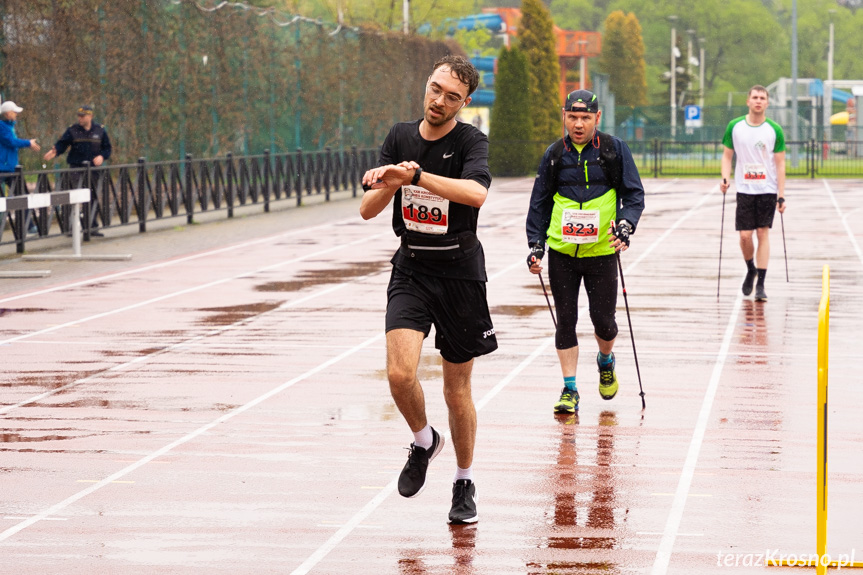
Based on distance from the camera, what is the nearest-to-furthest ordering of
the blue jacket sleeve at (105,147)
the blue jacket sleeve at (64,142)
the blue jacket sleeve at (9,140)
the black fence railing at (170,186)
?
1. the blue jacket sleeve at (9,140)
2. the black fence railing at (170,186)
3. the blue jacket sleeve at (64,142)
4. the blue jacket sleeve at (105,147)

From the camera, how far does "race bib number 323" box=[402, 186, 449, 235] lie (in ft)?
20.2

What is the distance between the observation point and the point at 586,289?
28.2 feet

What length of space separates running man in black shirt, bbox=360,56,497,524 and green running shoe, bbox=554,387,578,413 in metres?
2.25

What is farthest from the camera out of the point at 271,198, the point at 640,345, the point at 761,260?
the point at 271,198

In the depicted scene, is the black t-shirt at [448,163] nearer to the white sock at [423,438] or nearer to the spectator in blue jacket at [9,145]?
the white sock at [423,438]

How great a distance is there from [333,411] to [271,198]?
20.9 m

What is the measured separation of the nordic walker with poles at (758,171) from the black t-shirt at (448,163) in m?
7.71

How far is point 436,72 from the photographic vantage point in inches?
241

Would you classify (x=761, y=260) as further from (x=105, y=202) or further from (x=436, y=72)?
(x=105, y=202)

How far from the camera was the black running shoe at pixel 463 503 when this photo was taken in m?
6.13

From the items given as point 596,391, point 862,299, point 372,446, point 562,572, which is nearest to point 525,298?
point 862,299

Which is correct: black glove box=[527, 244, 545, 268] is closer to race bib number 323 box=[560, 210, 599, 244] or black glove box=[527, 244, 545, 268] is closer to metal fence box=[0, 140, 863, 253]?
race bib number 323 box=[560, 210, 599, 244]

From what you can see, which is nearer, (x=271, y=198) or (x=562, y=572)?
(x=562, y=572)

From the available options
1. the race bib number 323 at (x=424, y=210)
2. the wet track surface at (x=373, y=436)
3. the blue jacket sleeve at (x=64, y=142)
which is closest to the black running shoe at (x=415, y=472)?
the wet track surface at (x=373, y=436)
